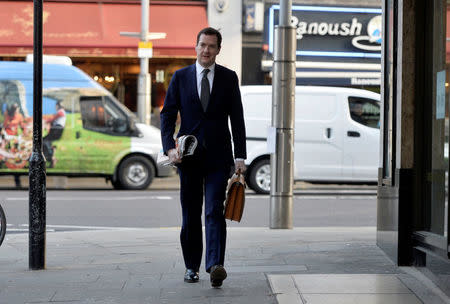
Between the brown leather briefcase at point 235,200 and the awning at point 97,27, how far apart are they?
656 inches

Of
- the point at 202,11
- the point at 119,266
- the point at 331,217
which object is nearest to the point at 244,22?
the point at 202,11

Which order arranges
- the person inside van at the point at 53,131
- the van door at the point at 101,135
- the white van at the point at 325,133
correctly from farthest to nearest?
the van door at the point at 101,135 → the person inside van at the point at 53,131 → the white van at the point at 325,133

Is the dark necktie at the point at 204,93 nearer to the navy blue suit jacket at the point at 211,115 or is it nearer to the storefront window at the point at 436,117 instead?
the navy blue suit jacket at the point at 211,115

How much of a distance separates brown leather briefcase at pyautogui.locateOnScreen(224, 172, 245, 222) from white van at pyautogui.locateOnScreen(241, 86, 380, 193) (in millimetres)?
10519

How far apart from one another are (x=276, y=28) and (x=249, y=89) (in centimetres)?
665

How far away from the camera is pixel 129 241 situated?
9.61 m

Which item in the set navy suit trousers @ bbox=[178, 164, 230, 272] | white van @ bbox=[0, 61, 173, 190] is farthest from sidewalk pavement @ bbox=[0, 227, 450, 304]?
white van @ bbox=[0, 61, 173, 190]

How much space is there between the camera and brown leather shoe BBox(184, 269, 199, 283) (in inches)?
259

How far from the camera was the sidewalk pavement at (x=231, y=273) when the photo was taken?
19.5ft

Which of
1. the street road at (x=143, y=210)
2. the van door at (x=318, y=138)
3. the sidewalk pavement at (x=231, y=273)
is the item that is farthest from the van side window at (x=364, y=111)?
the sidewalk pavement at (x=231, y=273)

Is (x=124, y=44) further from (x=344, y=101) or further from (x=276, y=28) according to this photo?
(x=276, y=28)

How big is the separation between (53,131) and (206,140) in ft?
38.0

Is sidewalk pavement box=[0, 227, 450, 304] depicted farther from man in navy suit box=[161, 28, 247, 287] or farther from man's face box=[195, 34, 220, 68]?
man's face box=[195, 34, 220, 68]

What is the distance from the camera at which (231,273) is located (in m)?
7.00
